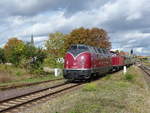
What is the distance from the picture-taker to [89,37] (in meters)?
78.9

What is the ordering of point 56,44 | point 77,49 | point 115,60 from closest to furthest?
point 77,49 < point 115,60 < point 56,44

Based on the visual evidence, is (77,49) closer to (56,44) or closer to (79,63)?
(79,63)

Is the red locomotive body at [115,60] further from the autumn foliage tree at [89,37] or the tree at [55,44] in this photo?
the autumn foliage tree at [89,37]

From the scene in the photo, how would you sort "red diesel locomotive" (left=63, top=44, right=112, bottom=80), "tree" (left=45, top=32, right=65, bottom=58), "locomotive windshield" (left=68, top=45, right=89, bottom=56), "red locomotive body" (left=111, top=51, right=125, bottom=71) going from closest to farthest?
"red diesel locomotive" (left=63, top=44, right=112, bottom=80)
"locomotive windshield" (left=68, top=45, right=89, bottom=56)
"red locomotive body" (left=111, top=51, right=125, bottom=71)
"tree" (left=45, top=32, right=65, bottom=58)

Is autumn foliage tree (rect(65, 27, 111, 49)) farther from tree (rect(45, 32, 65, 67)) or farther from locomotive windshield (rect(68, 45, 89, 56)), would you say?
locomotive windshield (rect(68, 45, 89, 56))

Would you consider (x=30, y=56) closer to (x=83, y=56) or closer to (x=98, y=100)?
(x=83, y=56)

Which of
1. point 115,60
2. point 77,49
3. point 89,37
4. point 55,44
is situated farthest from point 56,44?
point 77,49

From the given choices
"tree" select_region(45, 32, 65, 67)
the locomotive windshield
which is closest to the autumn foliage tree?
"tree" select_region(45, 32, 65, 67)

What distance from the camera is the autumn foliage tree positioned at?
77062 mm

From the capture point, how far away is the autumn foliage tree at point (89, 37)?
253ft

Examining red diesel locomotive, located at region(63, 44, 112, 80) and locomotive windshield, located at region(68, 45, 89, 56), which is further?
locomotive windshield, located at region(68, 45, 89, 56)

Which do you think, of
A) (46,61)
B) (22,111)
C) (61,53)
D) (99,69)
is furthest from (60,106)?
(61,53)

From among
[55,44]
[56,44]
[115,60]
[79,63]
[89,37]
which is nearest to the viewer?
[79,63]

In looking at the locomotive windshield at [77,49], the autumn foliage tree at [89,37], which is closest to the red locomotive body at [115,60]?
the locomotive windshield at [77,49]
